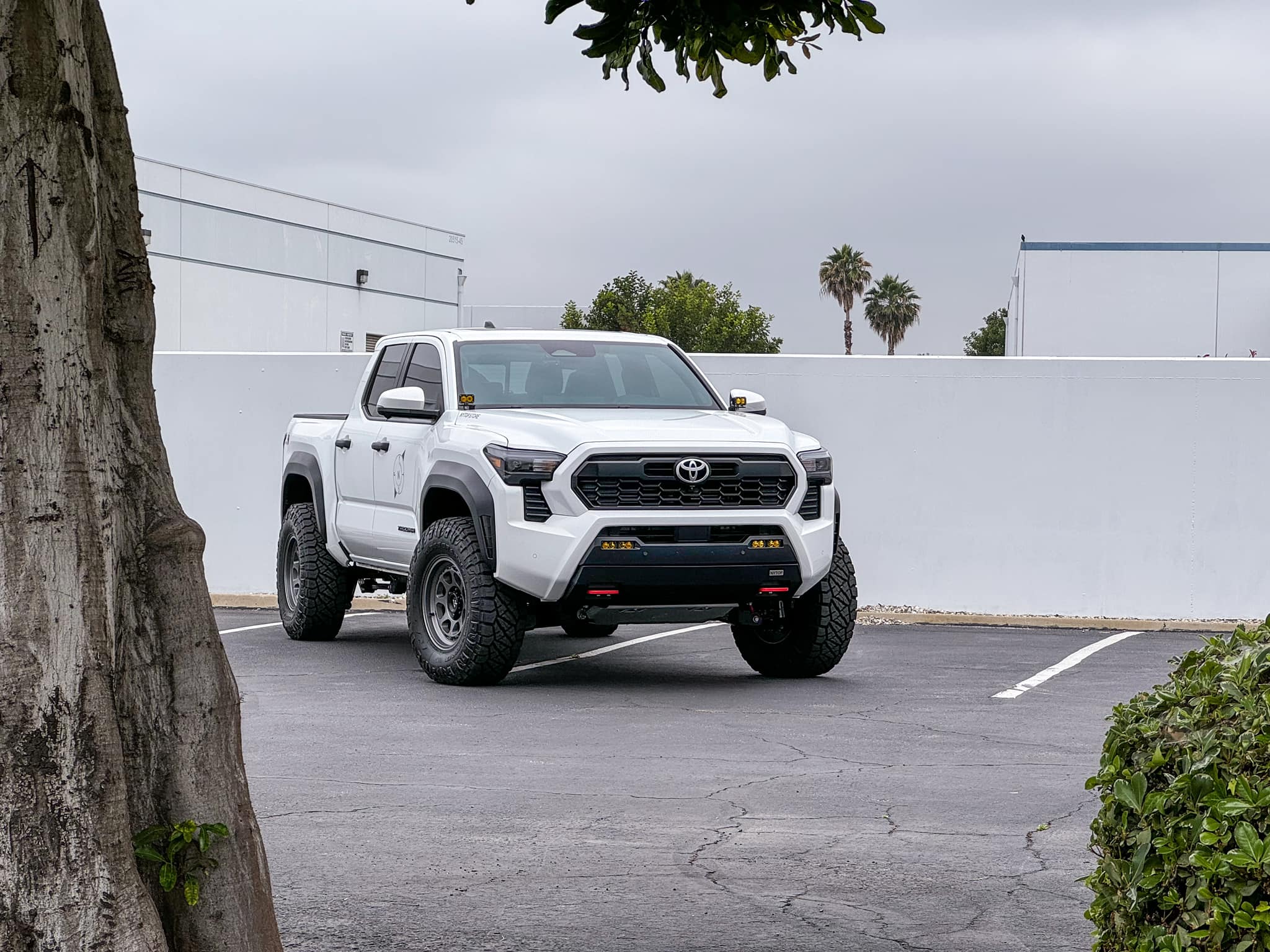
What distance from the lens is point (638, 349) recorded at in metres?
10.8

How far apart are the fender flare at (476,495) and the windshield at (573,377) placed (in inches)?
23.2

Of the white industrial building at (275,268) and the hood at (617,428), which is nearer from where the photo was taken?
the hood at (617,428)

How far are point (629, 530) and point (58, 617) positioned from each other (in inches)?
227

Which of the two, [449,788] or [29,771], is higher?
[29,771]

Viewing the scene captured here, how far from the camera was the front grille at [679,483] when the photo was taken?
900 centimetres

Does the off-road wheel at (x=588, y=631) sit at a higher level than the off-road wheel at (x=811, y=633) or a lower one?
lower

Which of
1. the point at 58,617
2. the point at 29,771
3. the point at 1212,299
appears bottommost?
the point at 29,771

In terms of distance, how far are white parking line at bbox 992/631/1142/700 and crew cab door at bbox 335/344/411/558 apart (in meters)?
4.21

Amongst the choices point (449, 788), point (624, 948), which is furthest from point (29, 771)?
point (449, 788)

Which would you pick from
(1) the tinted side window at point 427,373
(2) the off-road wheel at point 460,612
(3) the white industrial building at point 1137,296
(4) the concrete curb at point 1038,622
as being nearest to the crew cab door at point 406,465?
(1) the tinted side window at point 427,373

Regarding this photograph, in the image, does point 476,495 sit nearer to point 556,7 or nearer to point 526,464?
point 526,464

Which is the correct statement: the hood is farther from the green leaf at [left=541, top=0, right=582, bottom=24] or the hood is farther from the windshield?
the green leaf at [left=541, top=0, right=582, bottom=24]

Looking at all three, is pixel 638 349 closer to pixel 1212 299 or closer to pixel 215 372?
pixel 215 372

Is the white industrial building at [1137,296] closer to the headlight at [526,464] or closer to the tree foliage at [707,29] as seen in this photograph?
the headlight at [526,464]
